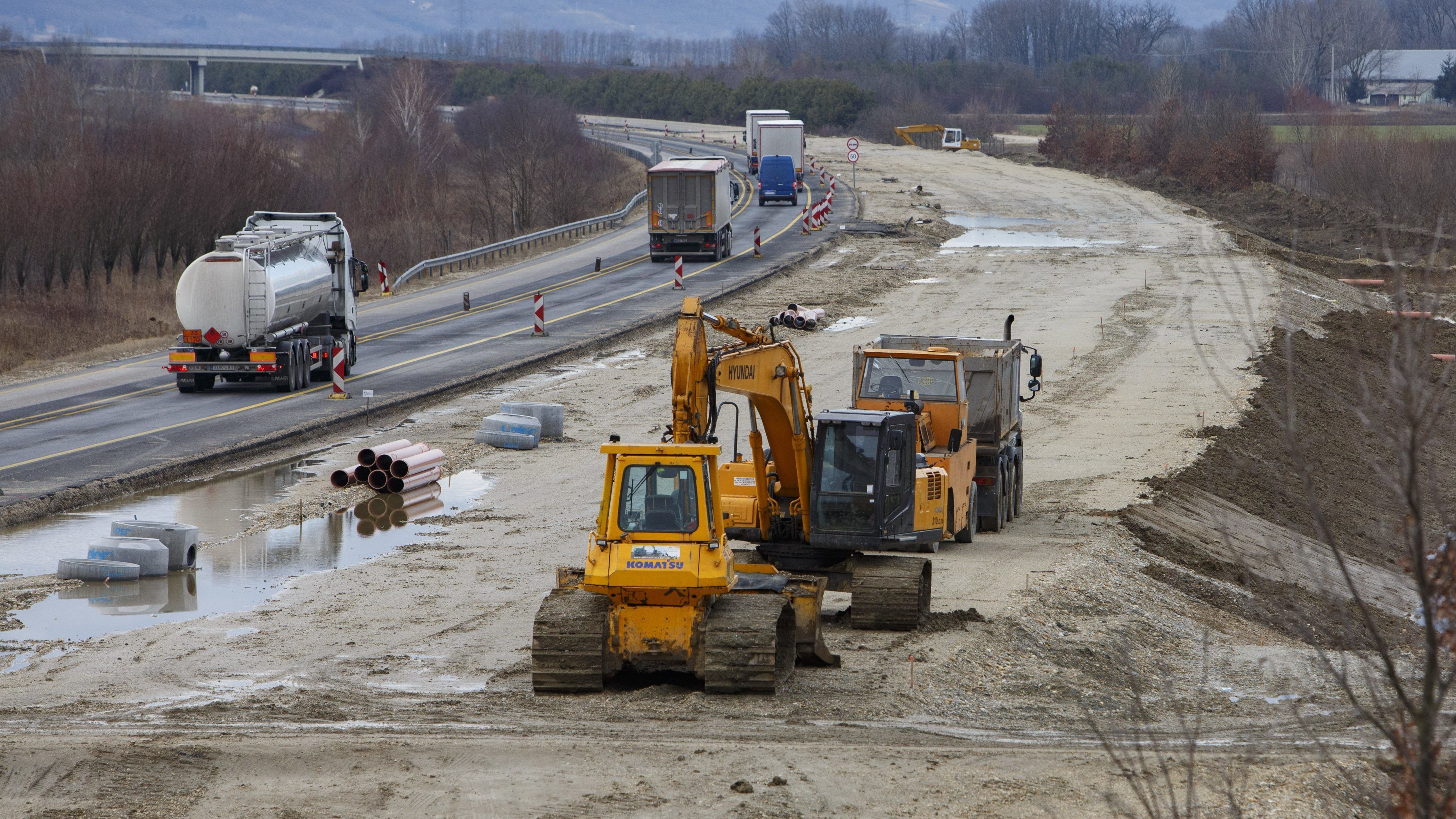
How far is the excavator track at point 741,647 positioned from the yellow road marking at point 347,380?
1830 centimetres

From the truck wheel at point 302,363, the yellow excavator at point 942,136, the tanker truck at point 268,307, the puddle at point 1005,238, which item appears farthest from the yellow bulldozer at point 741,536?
the yellow excavator at point 942,136

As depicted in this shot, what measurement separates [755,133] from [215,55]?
376 ft

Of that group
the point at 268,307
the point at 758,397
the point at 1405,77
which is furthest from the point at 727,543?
the point at 1405,77

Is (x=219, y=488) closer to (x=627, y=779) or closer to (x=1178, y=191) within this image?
(x=627, y=779)

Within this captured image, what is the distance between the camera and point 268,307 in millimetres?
32562

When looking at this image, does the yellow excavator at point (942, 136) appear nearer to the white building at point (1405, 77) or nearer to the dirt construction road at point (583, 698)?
the white building at point (1405, 77)

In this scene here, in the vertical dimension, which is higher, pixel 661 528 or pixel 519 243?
pixel 519 243

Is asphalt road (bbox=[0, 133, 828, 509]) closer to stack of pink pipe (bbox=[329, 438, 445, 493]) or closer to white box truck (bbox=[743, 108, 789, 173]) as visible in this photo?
stack of pink pipe (bbox=[329, 438, 445, 493])

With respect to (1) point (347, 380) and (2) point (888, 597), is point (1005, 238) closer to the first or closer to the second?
(1) point (347, 380)

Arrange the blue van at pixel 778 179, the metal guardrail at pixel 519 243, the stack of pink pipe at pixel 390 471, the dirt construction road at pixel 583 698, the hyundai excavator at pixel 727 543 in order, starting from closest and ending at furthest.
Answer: the dirt construction road at pixel 583 698
the hyundai excavator at pixel 727 543
the stack of pink pipe at pixel 390 471
the metal guardrail at pixel 519 243
the blue van at pixel 778 179

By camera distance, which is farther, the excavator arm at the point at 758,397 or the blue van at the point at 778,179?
the blue van at the point at 778,179

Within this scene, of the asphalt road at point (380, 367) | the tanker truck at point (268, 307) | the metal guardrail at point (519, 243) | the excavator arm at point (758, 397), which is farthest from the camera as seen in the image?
the metal guardrail at point (519, 243)

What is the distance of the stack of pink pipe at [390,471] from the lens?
82.8 ft

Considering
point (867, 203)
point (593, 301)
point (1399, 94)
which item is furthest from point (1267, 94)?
point (593, 301)
